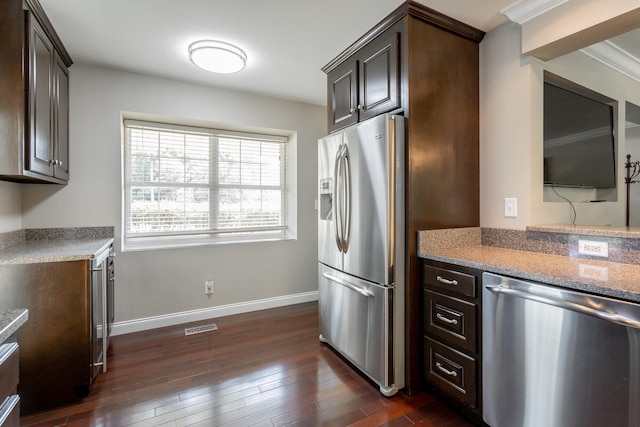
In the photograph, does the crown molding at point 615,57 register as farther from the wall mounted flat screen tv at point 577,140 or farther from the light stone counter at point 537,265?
the light stone counter at point 537,265

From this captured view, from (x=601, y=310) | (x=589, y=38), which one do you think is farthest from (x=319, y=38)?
(x=601, y=310)

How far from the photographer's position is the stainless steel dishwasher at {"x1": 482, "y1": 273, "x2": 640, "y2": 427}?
1102 mm

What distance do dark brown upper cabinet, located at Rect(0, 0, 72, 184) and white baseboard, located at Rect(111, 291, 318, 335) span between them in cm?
148

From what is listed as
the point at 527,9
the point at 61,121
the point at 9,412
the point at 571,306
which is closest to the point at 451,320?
the point at 571,306

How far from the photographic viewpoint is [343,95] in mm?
2469

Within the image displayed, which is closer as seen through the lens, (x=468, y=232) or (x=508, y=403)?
(x=508, y=403)

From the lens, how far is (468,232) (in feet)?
6.97

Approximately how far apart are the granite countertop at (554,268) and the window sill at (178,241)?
86.0 inches

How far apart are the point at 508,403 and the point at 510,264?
26.2 inches

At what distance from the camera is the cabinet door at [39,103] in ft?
5.88

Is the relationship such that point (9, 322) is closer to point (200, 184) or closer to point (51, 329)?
point (51, 329)

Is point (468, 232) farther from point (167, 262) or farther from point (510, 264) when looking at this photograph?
point (167, 262)

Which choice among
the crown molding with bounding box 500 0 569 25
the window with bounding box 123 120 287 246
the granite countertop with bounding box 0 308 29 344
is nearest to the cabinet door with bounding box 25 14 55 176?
the window with bounding box 123 120 287 246

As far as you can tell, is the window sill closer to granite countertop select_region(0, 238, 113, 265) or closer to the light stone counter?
granite countertop select_region(0, 238, 113, 265)
